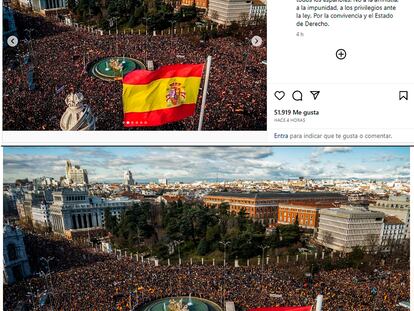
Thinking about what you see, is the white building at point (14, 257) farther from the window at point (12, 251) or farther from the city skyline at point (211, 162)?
the city skyline at point (211, 162)

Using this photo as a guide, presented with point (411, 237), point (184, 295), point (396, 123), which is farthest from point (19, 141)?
point (411, 237)

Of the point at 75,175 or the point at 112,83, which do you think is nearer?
the point at 112,83

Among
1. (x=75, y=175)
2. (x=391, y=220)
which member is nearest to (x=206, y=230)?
(x=75, y=175)

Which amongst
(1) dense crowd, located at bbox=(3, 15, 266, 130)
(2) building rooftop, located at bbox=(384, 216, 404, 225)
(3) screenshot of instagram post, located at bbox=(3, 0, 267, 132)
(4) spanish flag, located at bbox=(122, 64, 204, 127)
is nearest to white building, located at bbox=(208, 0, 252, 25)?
(3) screenshot of instagram post, located at bbox=(3, 0, 267, 132)

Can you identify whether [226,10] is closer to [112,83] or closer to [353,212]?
[112,83]

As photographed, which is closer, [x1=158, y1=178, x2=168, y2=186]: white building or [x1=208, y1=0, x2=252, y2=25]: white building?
[x1=208, y1=0, x2=252, y2=25]: white building

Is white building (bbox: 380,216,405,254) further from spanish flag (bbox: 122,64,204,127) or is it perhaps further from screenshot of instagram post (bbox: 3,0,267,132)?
spanish flag (bbox: 122,64,204,127)

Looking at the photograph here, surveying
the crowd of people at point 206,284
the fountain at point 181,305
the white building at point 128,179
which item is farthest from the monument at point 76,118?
the fountain at point 181,305
